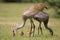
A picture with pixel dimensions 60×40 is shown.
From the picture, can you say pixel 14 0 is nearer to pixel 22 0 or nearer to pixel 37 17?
pixel 22 0

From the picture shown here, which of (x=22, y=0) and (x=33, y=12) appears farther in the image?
(x=22, y=0)

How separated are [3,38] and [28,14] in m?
1.26

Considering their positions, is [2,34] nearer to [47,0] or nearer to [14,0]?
[47,0]

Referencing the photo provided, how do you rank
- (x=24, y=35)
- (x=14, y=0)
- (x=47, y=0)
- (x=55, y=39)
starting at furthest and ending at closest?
(x=14, y=0) → (x=47, y=0) → (x=24, y=35) → (x=55, y=39)

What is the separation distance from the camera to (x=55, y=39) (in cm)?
1049

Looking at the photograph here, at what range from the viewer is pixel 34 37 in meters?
10.8

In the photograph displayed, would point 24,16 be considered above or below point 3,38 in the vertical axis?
above

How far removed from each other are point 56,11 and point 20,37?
319 inches

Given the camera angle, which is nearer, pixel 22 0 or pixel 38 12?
pixel 38 12

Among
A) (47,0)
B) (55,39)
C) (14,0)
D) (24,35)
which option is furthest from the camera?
(14,0)

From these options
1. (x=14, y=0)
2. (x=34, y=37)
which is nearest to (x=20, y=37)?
(x=34, y=37)

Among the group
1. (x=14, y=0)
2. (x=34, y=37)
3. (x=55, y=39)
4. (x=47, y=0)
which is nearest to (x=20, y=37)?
(x=34, y=37)

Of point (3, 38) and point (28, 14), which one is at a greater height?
point (28, 14)

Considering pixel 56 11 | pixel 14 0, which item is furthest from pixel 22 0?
pixel 56 11
